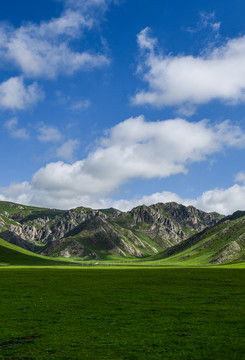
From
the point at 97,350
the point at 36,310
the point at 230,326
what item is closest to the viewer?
the point at 97,350

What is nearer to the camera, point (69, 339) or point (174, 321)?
point (69, 339)

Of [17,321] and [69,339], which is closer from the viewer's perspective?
[69,339]

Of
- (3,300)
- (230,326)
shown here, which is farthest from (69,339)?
(3,300)

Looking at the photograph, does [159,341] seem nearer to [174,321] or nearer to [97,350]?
[97,350]

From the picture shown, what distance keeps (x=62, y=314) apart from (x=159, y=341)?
1404 centimetres

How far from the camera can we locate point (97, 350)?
762 inches

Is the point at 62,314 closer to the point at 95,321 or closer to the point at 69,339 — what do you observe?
the point at 95,321

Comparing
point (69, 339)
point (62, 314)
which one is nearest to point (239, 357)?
point (69, 339)

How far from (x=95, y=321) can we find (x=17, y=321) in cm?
751

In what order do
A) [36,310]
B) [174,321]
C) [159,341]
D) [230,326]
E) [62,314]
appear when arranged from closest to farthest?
[159,341]
[230,326]
[174,321]
[62,314]
[36,310]

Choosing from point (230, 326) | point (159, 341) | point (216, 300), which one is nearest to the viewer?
point (159, 341)

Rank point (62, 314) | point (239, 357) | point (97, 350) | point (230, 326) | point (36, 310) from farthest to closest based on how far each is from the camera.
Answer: point (36, 310) → point (62, 314) → point (230, 326) → point (97, 350) → point (239, 357)

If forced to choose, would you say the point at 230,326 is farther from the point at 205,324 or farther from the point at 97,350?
the point at 97,350

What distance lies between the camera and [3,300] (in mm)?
41938
